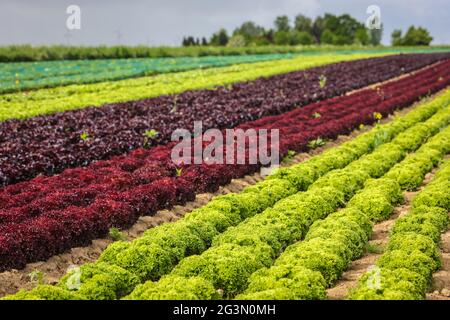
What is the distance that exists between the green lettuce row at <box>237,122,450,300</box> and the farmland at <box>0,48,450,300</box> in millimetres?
26

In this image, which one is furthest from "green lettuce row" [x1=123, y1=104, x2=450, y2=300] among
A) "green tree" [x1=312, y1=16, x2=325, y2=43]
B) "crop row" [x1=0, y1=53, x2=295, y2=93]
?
"green tree" [x1=312, y1=16, x2=325, y2=43]

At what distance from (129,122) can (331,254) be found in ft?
38.1

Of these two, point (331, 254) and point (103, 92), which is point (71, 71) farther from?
point (331, 254)

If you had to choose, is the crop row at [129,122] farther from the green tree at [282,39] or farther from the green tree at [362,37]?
the green tree at [362,37]

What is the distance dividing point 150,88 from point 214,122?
11169mm

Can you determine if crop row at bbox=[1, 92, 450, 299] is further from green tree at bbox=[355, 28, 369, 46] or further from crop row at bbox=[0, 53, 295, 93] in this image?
green tree at bbox=[355, 28, 369, 46]

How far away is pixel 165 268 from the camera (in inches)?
320

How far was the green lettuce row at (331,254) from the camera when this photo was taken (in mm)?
7078

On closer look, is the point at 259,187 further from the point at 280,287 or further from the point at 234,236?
the point at 280,287

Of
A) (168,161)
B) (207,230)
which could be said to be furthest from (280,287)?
(168,161)

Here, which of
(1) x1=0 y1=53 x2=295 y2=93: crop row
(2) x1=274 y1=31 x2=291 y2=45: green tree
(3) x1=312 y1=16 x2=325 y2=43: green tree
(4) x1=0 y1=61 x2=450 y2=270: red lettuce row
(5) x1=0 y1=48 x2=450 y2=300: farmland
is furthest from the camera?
(3) x1=312 y1=16 x2=325 y2=43: green tree

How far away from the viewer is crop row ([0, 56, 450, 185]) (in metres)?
13.9
